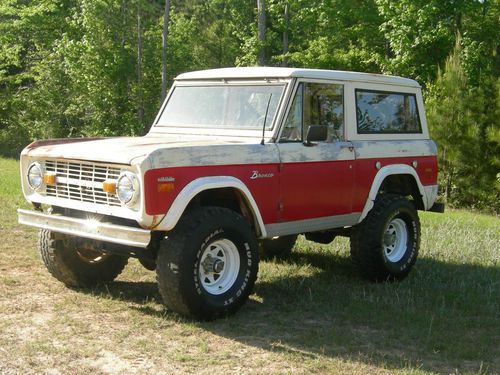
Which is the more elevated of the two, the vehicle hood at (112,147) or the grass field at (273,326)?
the vehicle hood at (112,147)

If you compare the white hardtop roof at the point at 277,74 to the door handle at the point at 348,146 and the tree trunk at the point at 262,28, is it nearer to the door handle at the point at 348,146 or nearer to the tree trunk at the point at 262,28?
the door handle at the point at 348,146

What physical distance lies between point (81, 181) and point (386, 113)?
11.8 ft

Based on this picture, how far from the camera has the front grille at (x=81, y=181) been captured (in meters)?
5.93

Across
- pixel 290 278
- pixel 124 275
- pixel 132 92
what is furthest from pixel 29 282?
pixel 132 92

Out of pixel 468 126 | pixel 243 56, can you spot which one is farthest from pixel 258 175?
pixel 243 56

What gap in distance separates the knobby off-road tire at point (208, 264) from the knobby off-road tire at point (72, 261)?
1261mm

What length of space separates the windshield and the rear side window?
1.21 m

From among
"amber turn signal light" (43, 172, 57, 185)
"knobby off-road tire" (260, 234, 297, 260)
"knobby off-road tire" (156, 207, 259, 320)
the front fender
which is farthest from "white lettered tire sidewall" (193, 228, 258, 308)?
"knobby off-road tire" (260, 234, 297, 260)

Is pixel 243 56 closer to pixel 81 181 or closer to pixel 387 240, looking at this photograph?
pixel 387 240

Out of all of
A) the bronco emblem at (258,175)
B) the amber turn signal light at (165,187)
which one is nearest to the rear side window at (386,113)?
the bronco emblem at (258,175)

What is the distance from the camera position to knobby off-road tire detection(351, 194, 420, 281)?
761 cm

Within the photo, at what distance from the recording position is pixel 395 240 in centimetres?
810

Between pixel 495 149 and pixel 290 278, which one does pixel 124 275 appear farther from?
pixel 495 149

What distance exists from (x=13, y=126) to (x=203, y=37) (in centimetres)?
987
